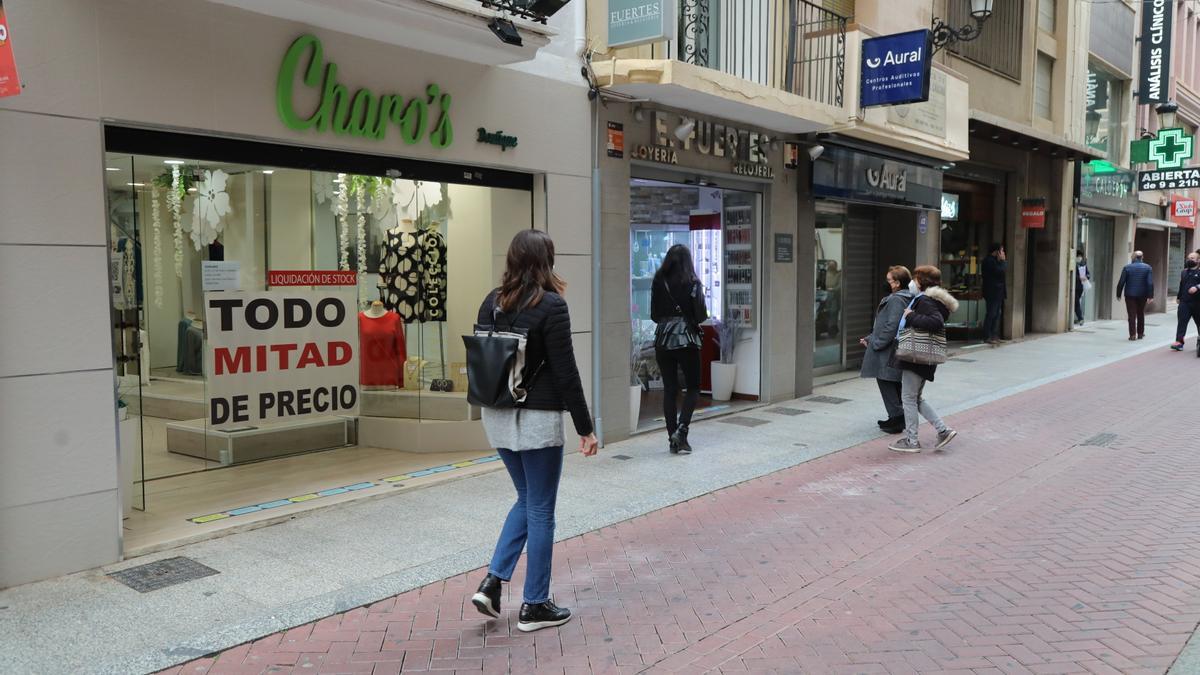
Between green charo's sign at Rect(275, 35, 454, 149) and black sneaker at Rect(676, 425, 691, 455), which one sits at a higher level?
green charo's sign at Rect(275, 35, 454, 149)

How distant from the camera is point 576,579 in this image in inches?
201

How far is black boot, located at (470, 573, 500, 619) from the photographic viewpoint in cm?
434

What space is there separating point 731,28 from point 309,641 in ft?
28.4

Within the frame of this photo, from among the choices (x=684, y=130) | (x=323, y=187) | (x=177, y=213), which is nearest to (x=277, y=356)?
(x=177, y=213)

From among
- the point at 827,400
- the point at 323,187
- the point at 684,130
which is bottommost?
the point at 827,400

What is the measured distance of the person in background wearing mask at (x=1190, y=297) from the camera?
15.8 metres

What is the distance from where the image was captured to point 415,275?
8641 millimetres

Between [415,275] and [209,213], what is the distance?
6.35 ft

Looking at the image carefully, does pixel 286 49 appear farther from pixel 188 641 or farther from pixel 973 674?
pixel 973 674

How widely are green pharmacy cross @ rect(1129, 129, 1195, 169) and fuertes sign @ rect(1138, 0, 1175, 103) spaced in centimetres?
108

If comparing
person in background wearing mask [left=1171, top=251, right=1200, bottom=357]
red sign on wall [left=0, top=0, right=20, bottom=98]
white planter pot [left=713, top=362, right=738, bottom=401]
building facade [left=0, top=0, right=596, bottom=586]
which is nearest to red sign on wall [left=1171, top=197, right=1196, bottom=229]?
person in background wearing mask [left=1171, top=251, right=1200, bottom=357]

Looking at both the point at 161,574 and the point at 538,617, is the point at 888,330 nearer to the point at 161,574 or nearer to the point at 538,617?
the point at 538,617

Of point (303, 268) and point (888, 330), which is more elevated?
point (303, 268)

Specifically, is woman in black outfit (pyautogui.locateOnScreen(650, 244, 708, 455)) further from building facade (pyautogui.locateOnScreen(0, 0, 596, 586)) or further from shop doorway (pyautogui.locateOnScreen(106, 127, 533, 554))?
shop doorway (pyautogui.locateOnScreen(106, 127, 533, 554))
